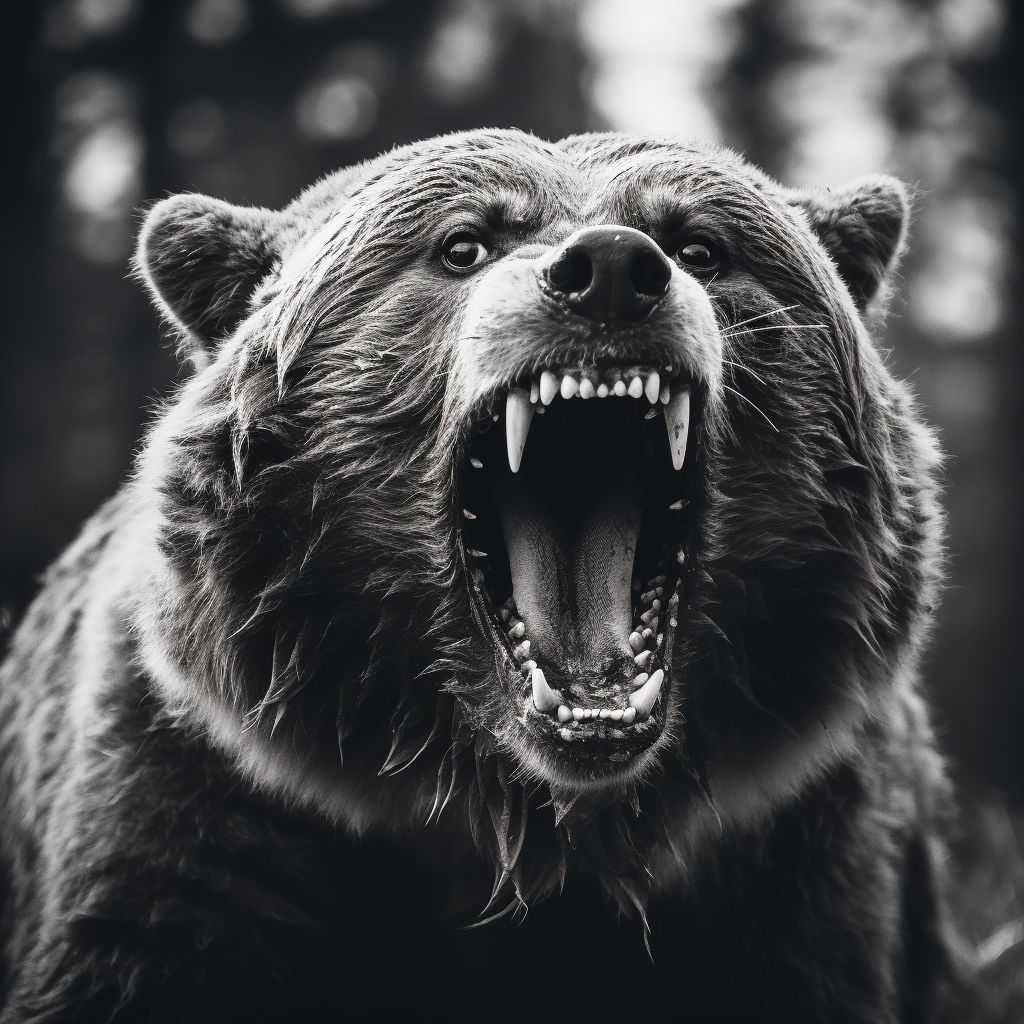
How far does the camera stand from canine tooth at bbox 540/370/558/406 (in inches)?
86.9

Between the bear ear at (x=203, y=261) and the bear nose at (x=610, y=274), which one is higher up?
the bear ear at (x=203, y=261)

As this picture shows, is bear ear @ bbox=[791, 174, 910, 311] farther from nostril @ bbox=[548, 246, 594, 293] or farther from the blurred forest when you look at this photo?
the blurred forest

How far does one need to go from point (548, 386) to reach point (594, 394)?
0.30 feet

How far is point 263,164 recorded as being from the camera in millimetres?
10555

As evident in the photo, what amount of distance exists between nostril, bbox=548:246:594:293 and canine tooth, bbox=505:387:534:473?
0.74 feet

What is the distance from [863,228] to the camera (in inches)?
118

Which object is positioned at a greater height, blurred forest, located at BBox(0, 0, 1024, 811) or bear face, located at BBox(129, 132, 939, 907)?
blurred forest, located at BBox(0, 0, 1024, 811)

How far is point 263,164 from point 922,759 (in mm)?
8790

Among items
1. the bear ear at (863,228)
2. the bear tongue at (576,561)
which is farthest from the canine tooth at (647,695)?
the bear ear at (863,228)

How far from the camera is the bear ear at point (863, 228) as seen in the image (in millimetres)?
2992

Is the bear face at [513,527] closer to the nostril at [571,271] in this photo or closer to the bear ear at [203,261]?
the nostril at [571,271]

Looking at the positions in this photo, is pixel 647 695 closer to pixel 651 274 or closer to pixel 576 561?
pixel 576 561

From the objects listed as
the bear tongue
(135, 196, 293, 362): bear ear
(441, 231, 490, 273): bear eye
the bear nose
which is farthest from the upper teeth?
(135, 196, 293, 362): bear ear

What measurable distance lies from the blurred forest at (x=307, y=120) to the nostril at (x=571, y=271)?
324 inches
